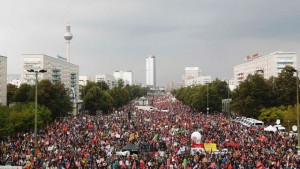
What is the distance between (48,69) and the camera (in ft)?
378

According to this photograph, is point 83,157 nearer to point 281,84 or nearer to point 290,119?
point 290,119

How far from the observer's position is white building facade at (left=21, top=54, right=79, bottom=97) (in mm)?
110188

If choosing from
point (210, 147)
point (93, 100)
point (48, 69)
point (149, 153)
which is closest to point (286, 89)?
point (210, 147)

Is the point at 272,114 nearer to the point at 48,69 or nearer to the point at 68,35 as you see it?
the point at 48,69

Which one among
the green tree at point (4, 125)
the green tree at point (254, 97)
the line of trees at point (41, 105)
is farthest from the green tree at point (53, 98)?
the green tree at point (254, 97)

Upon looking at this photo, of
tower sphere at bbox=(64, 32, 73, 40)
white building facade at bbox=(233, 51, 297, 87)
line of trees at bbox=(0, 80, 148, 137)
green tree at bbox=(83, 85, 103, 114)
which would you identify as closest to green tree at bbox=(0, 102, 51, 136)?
line of trees at bbox=(0, 80, 148, 137)

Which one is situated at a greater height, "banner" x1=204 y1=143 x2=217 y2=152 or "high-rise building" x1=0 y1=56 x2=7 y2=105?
"high-rise building" x1=0 y1=56 x2=7 y2=105

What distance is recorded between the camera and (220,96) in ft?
290

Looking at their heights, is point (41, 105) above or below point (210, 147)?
above

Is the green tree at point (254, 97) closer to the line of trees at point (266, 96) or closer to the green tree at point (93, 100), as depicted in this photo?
the line of trees at point (266, 96)

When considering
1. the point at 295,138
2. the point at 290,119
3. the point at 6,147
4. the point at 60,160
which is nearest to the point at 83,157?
the point at 60,160

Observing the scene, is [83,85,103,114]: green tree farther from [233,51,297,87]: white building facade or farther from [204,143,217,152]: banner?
[233,51,297,87]: white building facade

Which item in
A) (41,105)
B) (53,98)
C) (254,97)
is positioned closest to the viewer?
(41,105)

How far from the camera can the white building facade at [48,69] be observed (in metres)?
110
